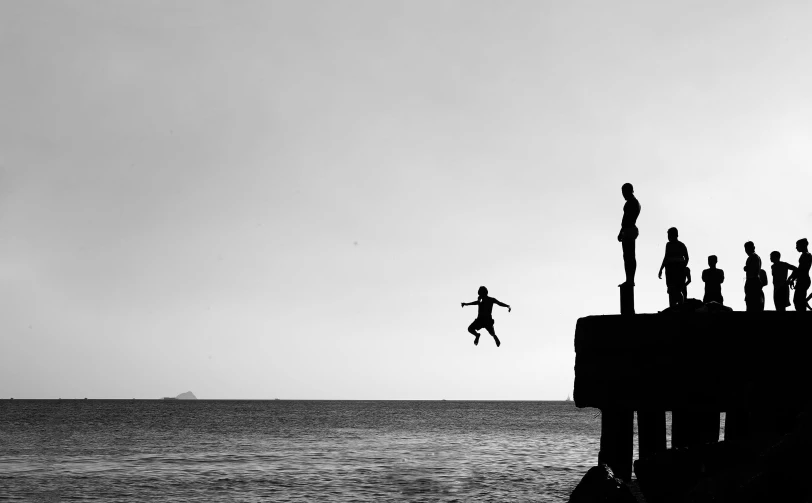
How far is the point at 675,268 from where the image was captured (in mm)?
11031

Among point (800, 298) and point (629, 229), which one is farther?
point (800, 298)

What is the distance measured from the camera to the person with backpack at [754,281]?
1205 cm

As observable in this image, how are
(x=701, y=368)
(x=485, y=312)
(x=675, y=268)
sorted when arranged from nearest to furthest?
1. (x=701, y=368)
2. (x=675, y=268)
3. (x=485, y=312)

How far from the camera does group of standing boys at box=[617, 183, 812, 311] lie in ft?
34.1

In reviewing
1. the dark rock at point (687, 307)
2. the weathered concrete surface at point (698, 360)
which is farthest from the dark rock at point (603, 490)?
the dark rock at point (687, 307)

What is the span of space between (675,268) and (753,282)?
6.35 ft

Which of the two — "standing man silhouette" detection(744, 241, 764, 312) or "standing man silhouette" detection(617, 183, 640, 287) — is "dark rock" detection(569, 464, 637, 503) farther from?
"standing man silhouette" detection(744, 241, 764, 312)

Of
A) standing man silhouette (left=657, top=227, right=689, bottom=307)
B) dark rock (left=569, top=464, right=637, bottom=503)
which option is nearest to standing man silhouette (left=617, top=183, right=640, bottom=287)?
standing man silhouette (left=657, top=227, right=689, bottom=307)

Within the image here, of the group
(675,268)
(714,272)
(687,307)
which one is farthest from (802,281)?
(687,307)

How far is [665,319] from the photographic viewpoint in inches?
371

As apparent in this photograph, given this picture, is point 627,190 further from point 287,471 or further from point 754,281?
point 287,471

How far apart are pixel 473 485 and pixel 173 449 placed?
27828 millimetres

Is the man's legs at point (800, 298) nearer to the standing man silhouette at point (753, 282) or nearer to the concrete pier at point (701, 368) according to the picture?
the standing man silhouette at point (753, 282)

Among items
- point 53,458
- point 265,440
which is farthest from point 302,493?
point 265,440
